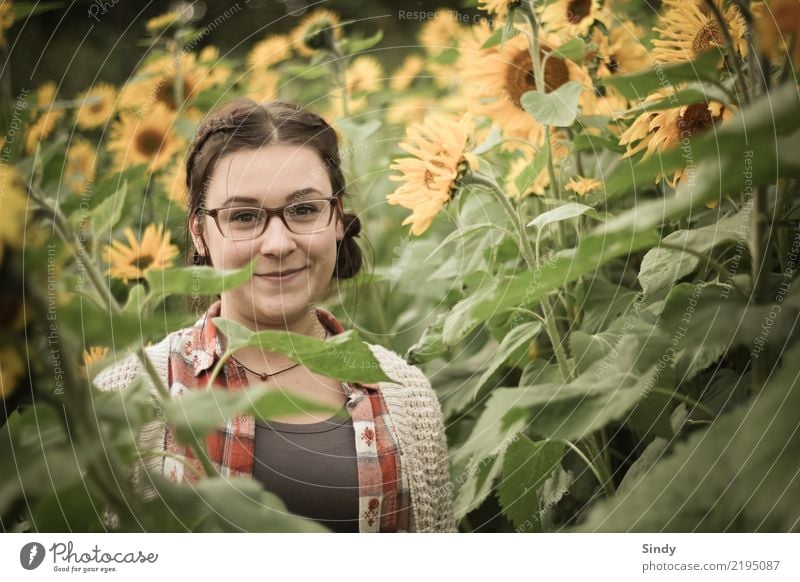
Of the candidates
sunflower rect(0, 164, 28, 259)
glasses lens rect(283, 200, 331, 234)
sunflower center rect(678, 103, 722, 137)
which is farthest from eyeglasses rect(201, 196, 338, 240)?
sunflower center rect(678, 103, 722, 137)

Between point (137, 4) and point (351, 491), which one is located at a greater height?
point (137, 4)

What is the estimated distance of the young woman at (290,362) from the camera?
428 millimetres

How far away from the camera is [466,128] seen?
→ 1.41 ft

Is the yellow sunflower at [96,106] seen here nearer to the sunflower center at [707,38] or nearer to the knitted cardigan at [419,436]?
the knitted cardigan at [419,436]

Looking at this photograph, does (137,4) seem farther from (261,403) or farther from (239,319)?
(261,403)

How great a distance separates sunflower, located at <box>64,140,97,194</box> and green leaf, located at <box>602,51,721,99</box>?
322mm

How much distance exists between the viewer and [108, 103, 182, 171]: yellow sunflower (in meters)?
0.49

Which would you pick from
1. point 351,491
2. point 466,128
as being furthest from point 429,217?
point 351,491

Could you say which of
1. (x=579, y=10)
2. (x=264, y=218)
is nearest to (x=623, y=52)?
(x=579, y=10)

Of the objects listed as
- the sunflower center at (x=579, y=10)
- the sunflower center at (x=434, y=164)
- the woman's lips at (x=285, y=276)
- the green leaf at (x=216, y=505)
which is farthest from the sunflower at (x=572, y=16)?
the green leaf at (x=216, y=505)

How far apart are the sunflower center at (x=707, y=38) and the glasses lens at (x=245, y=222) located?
0.27 m
